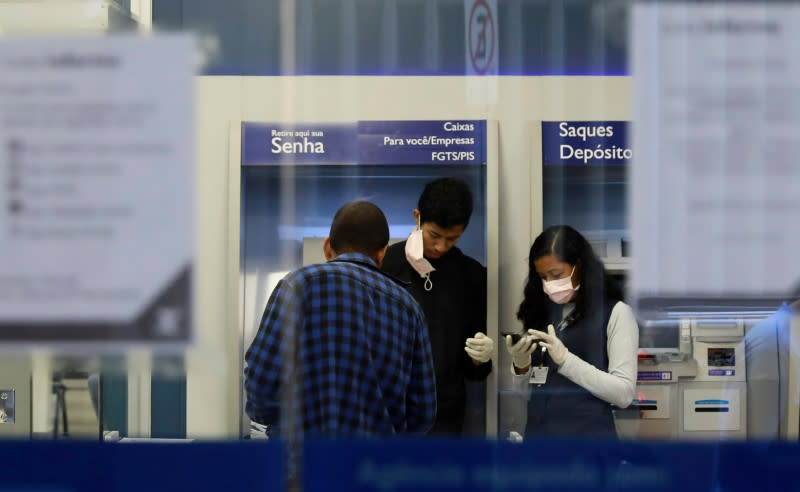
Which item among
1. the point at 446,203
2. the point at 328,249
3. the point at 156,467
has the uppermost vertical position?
the point at 446,203

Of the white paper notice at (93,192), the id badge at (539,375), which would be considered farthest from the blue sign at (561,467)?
the white paper notice at (93,192)

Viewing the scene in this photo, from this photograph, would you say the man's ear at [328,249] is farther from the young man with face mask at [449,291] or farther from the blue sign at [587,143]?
the blue sign at [587,143]

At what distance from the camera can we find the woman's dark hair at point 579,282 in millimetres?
2254

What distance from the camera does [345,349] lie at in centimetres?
237

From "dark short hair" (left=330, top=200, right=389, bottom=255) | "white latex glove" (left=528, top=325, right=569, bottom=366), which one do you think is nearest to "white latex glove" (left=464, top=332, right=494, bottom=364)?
"white latex glove" (left=528, top=325, right=569, bottom=366)

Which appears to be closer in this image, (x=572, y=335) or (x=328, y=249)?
(x=572, y=335)

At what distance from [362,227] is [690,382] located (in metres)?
0.85

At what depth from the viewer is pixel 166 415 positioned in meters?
2.32

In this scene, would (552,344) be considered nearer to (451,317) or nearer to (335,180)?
(451,317)

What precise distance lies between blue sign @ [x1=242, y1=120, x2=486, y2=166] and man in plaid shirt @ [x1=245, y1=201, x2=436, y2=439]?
0.14 metres

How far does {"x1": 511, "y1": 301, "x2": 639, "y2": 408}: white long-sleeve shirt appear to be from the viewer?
7.39ft

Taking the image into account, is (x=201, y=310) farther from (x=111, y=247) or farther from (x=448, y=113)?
(x=448, y=113)

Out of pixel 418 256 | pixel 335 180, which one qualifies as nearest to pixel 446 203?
pixel 418 256

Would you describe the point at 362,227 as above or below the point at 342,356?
above
